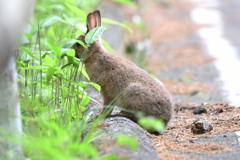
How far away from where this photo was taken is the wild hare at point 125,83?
405 centimetres

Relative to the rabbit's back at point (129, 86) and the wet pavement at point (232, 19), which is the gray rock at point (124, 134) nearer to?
the rabbit's back at point (129, 86)

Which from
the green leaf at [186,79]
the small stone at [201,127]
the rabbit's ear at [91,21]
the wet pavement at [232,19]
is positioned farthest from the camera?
the wet pavement at [232,19]

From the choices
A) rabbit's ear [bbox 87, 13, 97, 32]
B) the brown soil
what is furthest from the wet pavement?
rabbit's ear [bbox 87, 13, 97, 32]

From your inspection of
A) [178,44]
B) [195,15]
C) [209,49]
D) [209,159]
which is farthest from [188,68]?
[195,15]

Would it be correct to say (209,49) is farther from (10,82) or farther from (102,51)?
(10,82)

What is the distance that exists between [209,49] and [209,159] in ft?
25.7

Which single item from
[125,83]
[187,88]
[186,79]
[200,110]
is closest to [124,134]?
[125,83]

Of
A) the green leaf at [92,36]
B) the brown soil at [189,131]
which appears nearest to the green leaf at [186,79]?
the brown soil at [189,131]

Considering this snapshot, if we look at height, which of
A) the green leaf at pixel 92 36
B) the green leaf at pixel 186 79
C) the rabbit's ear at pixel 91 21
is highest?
the green leaf at pixel 186 79

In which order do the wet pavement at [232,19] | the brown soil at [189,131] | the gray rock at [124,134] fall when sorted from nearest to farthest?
the gray rock at [124,134] → the brown soil at [189,131] → the wet pavement at [232,19]

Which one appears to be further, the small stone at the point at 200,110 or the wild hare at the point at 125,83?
the small stone at the point at 200,110

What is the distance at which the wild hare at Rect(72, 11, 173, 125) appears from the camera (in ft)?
13.3

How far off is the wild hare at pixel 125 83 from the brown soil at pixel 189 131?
0.89 feet

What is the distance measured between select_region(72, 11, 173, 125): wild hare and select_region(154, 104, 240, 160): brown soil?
27cm
